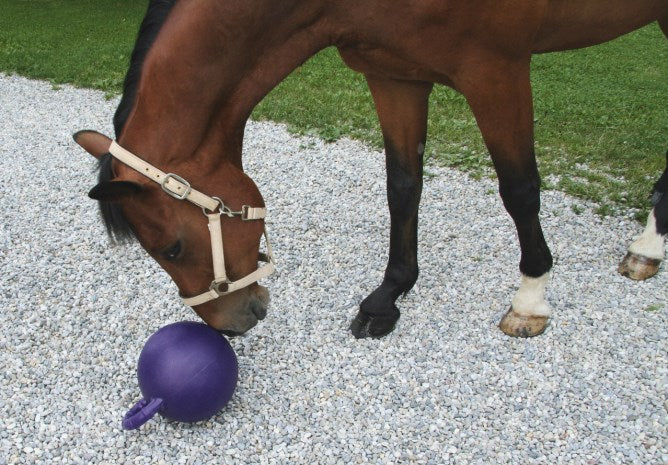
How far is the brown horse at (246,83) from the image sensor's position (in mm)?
2090

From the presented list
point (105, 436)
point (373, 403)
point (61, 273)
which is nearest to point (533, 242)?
point (373, 403)

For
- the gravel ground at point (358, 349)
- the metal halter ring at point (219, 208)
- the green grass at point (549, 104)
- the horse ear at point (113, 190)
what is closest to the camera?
the horse ear at point (113, 190)

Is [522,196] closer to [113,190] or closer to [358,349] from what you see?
[358,349]

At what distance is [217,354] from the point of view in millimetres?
2531

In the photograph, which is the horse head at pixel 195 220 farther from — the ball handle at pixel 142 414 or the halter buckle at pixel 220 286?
the ball handle at pixel 142 414

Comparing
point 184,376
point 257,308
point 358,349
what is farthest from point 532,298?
point 184,376

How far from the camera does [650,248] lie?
11.7ft

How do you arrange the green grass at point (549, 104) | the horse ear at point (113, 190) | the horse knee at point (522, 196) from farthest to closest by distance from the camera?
1. the green grass at point (549, 104)
2. the horse knee at point (522, 196)
3. the horse ear at point (113, 190)

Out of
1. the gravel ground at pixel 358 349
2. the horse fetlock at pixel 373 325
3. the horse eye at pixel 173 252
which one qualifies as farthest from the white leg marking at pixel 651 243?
the horse eye at pixel 173 252

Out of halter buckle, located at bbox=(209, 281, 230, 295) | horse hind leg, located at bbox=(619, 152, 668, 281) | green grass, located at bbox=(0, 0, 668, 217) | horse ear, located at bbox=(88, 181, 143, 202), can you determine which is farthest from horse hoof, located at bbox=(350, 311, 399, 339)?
green grass, located at bbox=(0, 0, 668, 217)

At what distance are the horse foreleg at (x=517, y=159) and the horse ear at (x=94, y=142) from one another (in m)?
1.41

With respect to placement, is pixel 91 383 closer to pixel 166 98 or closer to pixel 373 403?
pixel 373 403

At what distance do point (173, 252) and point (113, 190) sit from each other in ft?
1.27

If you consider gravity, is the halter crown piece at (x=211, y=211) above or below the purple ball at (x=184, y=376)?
above
